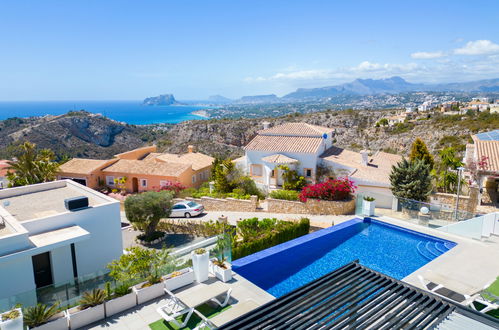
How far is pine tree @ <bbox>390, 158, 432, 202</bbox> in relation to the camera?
762 inches

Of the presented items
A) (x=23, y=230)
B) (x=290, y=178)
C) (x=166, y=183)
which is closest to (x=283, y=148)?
(x=290, y=178)

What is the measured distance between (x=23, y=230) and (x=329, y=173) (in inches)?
772

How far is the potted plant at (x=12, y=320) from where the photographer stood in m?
7.18

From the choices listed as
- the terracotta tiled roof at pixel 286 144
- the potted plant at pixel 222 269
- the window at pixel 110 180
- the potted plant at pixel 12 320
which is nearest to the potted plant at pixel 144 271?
the potted plant at pixel 222 269

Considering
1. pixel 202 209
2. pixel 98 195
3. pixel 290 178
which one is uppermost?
pixel 98 195

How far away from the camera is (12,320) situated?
722 centimetres

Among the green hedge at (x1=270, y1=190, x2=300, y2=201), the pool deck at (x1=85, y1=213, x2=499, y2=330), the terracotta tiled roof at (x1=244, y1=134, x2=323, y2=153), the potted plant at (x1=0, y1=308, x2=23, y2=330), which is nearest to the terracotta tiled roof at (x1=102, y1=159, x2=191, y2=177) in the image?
the terracotta tiled roof at (x1=244, y1=134, x2=323, y2=153)

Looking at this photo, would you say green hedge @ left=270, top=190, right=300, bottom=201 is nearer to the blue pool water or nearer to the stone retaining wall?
the blue pool water

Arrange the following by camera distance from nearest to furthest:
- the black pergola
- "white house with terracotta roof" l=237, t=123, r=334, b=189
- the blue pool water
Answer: the black pergola → the blue pool water → "white house with terracotta roof" l=237, t=123, r=334, b=189

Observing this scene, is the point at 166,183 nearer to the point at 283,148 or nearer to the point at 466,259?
the point at 283,148

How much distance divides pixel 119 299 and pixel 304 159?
61.7 feet

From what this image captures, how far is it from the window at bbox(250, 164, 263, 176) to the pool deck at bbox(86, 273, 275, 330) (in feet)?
54.4

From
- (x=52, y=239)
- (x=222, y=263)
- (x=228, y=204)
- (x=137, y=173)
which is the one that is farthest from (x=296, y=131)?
(x=52, y=239)

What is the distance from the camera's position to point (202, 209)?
75.9ft
